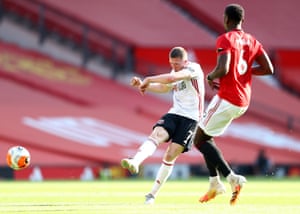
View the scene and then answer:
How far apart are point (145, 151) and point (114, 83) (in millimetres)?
20472

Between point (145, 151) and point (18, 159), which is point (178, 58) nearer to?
point (145, 151)

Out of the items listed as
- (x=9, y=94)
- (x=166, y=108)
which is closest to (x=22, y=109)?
(x=9, y=94)

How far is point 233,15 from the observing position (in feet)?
35.7

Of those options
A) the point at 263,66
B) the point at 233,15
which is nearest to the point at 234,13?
the point at 233,15

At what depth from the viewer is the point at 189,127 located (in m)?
12.0

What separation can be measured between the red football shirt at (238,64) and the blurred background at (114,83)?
49.6ft

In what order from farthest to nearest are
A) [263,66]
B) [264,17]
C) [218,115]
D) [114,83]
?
[264,17] < [114,83] < [263,66] < [218,115]

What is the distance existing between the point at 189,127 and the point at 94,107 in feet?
55.4

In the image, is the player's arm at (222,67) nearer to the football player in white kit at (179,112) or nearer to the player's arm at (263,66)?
the player's arm at (263,66)
